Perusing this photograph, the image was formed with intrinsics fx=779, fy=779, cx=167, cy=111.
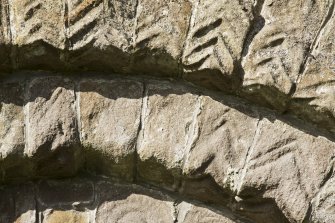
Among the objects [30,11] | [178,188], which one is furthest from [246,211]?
[30,11]

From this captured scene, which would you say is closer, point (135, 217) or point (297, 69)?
point (297, 69)

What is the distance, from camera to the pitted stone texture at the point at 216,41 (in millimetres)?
2420

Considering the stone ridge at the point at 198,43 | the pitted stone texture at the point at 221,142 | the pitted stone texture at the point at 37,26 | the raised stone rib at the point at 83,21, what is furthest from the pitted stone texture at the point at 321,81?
the pitted stone texture at the point at 37,26

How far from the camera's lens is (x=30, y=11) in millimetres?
2506

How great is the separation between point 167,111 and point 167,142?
0.10 meters

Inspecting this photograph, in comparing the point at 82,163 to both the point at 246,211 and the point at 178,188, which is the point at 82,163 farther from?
the point at 246,211

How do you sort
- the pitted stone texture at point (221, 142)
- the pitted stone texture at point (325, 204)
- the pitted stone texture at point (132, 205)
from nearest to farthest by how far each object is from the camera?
the pitted stone texture at point (325, 204) < the pitted stone texture at point (221, 142) < the pitted stone texture at point (132, 205)

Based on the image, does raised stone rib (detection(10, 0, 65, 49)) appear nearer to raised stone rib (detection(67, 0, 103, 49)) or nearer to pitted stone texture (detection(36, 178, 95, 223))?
raised stone rib (detection(67, 0, 103, 49))

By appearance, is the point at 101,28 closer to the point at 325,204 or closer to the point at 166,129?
the point at 166,129

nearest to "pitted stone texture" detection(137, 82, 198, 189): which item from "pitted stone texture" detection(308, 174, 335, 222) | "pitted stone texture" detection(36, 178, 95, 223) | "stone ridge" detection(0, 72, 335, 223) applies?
"stone ridge" detection(0, 72, 335, 223)

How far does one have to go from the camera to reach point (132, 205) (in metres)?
2.59

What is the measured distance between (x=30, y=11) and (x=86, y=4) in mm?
181

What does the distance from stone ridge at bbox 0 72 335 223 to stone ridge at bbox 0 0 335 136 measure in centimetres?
6

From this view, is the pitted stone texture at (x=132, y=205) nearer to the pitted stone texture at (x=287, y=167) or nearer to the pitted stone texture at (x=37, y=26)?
the pitted stone texture at (x=287, y=167)
